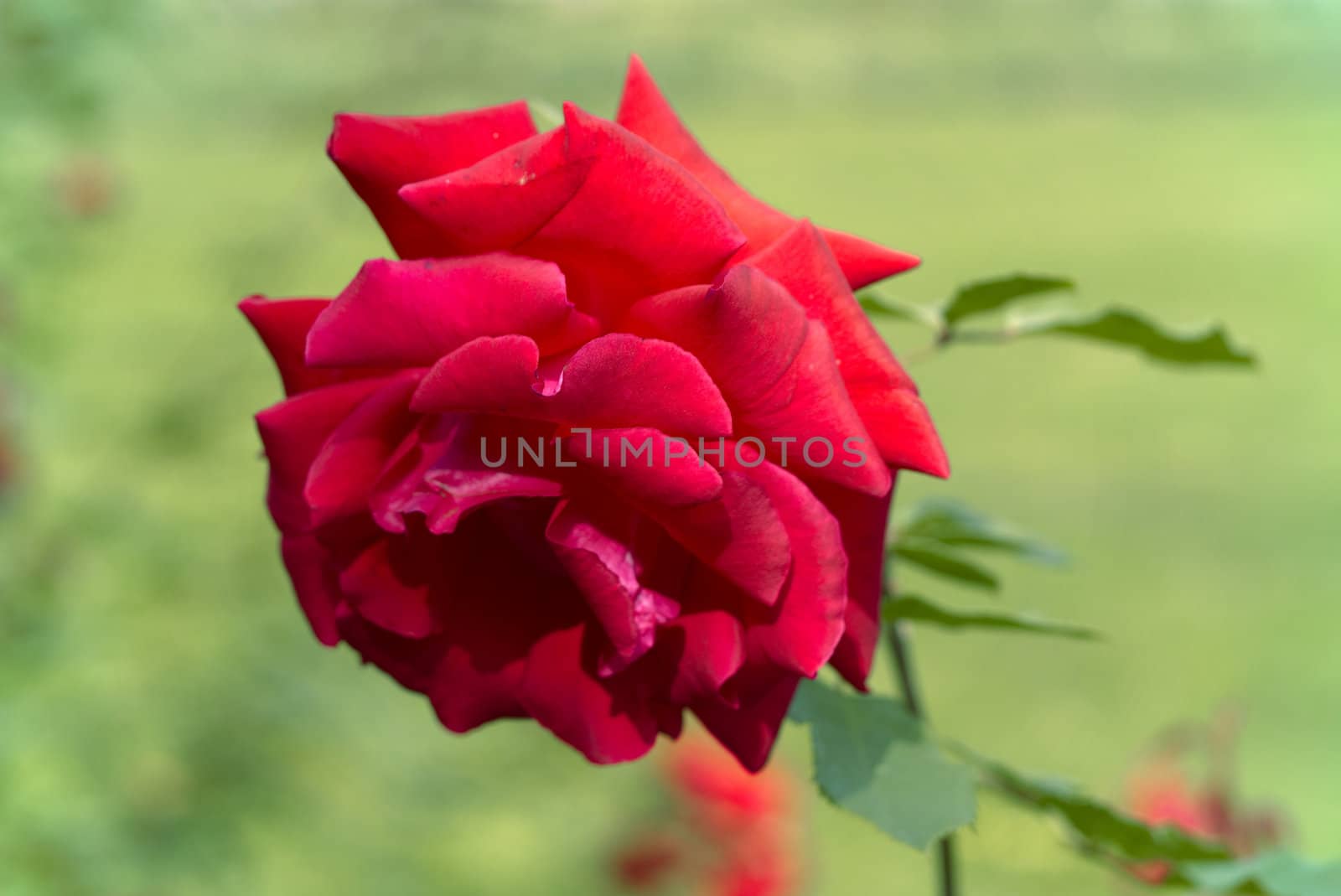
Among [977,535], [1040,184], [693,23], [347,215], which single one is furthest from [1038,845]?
[1040,184]

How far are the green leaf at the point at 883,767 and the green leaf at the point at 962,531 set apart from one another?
0.08 metres

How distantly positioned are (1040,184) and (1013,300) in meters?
5.18

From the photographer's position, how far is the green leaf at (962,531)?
418 millimetres

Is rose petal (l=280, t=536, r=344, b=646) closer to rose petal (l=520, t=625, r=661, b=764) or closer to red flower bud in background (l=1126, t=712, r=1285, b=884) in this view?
rose petal (l=520, t=625, r=661, b=764)

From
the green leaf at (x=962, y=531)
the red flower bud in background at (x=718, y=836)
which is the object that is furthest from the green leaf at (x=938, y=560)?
the red flower bud in background at (x=718, y=836)

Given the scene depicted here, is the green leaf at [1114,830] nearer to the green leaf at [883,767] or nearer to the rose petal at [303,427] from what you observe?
the green leaf at [883,767]

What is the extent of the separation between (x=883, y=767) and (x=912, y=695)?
0.18 ft

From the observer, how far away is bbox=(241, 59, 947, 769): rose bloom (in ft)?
0.92

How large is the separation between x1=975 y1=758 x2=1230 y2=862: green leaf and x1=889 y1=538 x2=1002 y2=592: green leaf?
6 cm

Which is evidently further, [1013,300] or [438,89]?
[438,89]

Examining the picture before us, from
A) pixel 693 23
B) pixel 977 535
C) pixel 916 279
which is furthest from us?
pixel 693 23

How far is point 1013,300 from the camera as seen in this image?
0.39 meters

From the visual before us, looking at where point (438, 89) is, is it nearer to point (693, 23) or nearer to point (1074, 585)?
point (1074, 585)

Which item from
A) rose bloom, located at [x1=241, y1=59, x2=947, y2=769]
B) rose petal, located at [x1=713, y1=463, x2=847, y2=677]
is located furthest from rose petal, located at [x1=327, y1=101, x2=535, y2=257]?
rose petal, located at [x1=713, y1=463, x2=847, y2=677]
